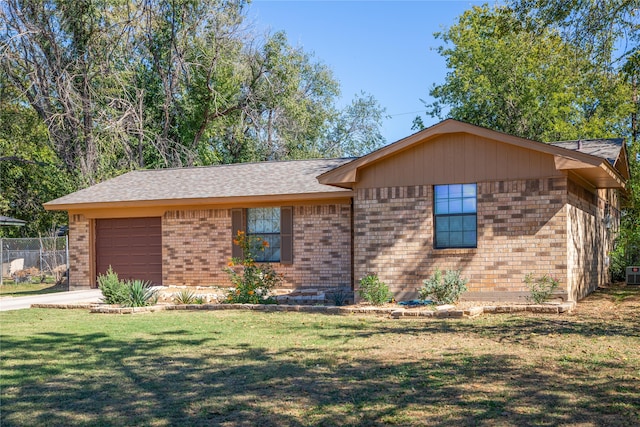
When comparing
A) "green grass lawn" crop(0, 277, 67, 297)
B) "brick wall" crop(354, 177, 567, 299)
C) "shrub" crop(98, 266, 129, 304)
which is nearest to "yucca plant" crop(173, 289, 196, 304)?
"shrub" crop(98, 266, 129, 304)

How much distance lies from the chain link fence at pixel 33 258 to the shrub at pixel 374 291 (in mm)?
15950

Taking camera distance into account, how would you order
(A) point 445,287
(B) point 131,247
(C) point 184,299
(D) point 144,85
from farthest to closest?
1. (D) point 144,85
2. (B) point 131,247
3. (C) point 184,299
4. (A) point 445,287

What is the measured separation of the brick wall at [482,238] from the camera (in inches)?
543

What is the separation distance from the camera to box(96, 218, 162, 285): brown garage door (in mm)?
20422

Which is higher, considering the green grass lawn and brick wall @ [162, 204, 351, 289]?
brick wall @ [162, 204, 351, 289]

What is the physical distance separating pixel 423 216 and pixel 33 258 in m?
19.3

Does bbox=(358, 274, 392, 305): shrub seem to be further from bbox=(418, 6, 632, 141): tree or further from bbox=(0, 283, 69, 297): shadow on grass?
bbox=(418, 6, 632, 141): tree

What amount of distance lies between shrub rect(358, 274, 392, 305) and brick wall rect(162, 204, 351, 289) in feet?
11.3

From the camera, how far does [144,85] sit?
3244cm

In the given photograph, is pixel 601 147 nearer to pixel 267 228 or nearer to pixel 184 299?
pixel 267 228

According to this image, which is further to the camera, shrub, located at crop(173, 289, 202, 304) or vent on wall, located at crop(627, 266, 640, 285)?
vent on wall, located at crop(627, 266, 640, 285)

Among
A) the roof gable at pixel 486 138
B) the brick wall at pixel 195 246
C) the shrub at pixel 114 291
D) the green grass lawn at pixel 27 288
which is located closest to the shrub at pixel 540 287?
the roof gable at pixel 486 138

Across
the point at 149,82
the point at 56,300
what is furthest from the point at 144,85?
the point at 56,300

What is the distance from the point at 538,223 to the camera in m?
13.8
